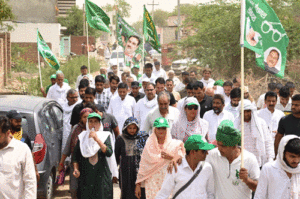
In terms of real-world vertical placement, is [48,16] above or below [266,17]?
above

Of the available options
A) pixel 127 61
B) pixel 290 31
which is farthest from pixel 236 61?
pixel 127 61

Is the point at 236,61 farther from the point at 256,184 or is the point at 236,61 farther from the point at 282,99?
the point at 256,184

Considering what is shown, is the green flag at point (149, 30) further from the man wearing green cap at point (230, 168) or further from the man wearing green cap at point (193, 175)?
the man wearing green cap at point (193, 175)

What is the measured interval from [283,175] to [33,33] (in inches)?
1625

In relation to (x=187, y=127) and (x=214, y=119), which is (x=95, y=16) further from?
(x=187, y=127)

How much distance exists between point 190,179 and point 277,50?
2160mm

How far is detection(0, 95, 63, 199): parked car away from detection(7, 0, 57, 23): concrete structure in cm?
4095

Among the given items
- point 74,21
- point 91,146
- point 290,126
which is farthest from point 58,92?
point 74,21

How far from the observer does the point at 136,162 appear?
6328 mm

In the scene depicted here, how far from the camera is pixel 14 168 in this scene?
4.43m

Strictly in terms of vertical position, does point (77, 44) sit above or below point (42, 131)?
above

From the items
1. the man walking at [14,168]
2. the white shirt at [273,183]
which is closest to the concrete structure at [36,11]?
the man walking at [14,168]

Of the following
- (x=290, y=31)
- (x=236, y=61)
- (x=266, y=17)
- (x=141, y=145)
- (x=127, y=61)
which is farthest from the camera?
(x=236, y=61)

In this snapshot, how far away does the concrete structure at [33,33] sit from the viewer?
4284cm
